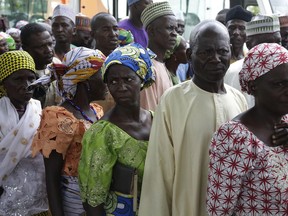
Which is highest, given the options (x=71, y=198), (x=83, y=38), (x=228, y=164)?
(x=228, y=164)

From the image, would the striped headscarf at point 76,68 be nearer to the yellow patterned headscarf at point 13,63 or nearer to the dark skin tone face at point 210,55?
the yellow patterned headscarf at point 13,63

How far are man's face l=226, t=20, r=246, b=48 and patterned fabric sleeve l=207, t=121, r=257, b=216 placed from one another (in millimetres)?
3328

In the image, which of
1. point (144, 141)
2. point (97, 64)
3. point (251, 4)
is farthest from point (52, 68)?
point (251, 4)

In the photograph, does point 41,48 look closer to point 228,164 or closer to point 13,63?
point 13,63

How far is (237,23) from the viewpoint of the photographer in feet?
18.7

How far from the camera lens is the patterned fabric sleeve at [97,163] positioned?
8.90 feet

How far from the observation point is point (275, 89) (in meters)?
2.40

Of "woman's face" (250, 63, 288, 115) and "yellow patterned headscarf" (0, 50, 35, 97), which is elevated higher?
"woman's face" (250, 63, 288, 115)

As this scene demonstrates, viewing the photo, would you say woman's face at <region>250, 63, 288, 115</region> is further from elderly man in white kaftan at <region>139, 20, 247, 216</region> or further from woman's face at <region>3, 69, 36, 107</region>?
woman's face at <region>3, 69, 36, 107</region>

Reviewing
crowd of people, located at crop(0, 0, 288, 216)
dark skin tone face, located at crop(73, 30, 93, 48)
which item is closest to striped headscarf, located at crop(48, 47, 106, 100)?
crowd of people, located at crop(0, 0, 288, 216)

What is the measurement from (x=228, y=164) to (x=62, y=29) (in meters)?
4.54

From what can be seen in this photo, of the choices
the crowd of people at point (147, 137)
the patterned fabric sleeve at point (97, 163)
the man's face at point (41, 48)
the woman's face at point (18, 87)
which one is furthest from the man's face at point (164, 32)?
the patterned fabric sleeve at point (97, 163)

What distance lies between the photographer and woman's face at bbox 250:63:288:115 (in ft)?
7.84

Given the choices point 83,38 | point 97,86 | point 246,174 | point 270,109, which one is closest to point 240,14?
point 83,38
